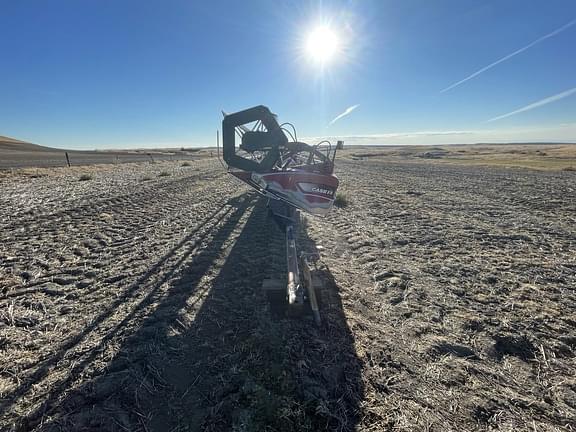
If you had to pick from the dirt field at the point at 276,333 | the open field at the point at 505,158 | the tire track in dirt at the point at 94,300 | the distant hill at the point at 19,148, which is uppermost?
the distant hill at the point at 19,148

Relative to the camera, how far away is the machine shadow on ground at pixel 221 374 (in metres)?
2.44

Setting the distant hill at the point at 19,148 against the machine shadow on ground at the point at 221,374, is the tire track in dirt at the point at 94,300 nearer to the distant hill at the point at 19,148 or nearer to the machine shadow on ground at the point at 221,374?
the machine shadow on ground at the point at 221,374

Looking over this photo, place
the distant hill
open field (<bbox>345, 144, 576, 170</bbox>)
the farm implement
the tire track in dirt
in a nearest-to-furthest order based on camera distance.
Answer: the tire track in dirt, the farm implement, open field (<bbox>345, 144, 576, 170</bbox>), the distant hill

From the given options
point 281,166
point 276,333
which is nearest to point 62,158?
point 281,166

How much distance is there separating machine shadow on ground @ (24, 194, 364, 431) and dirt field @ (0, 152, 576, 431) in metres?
0.02

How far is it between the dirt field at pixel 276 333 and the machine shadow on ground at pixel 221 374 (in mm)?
16

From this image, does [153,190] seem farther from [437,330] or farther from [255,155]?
[437,330]

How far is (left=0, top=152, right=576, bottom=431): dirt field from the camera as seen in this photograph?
8.33ft

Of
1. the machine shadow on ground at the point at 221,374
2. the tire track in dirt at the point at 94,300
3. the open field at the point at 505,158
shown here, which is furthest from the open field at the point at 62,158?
the open field at the point at 505,158

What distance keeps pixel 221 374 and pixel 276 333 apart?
866 mm

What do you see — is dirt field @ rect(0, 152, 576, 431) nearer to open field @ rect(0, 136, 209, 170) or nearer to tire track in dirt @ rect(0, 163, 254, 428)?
tire track in dirt @ rect(0, 163, 254, 428)

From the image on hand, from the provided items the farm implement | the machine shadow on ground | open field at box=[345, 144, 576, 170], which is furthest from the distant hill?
open field at box=[345, 144, 576, 170]

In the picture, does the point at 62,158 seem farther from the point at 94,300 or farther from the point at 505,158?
the point at 505,158

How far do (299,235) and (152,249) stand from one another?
3.85 meters
